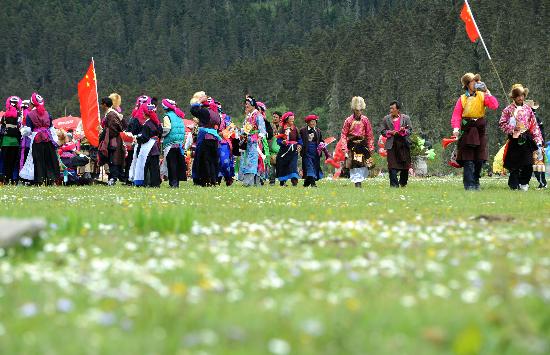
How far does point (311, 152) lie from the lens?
2598 centimetres

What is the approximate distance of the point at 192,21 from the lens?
184 m

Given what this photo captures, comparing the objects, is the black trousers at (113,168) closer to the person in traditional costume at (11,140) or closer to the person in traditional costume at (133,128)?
the person in traditional costume at (133,128)

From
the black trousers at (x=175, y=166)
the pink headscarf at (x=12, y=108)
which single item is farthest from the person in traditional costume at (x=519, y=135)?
the pink headscarf at (x=12, y=108)

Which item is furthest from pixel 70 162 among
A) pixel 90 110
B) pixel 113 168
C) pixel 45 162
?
pixel 90 110

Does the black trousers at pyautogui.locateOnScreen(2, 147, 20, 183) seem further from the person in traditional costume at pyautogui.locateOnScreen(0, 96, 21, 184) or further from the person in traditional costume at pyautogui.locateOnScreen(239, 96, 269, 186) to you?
the person in traditional costume at pyautogui.locateOnScreen(239, 96, 269, 186)

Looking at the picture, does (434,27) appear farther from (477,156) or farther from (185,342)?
(185,342)

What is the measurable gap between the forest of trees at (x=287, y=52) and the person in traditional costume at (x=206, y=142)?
38.5 meters

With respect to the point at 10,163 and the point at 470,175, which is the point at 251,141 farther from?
the point at 470,175

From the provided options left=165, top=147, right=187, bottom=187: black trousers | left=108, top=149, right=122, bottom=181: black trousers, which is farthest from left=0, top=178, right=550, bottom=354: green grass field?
left=108, top=149, right=122, bottom=181: black trousers

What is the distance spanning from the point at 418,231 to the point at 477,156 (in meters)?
11.7

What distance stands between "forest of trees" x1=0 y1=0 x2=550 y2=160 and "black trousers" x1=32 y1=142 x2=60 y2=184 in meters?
40.4

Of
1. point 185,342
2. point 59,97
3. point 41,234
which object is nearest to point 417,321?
point 185,342

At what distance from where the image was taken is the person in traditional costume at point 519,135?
2097 cm

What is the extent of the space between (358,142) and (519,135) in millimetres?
4342
